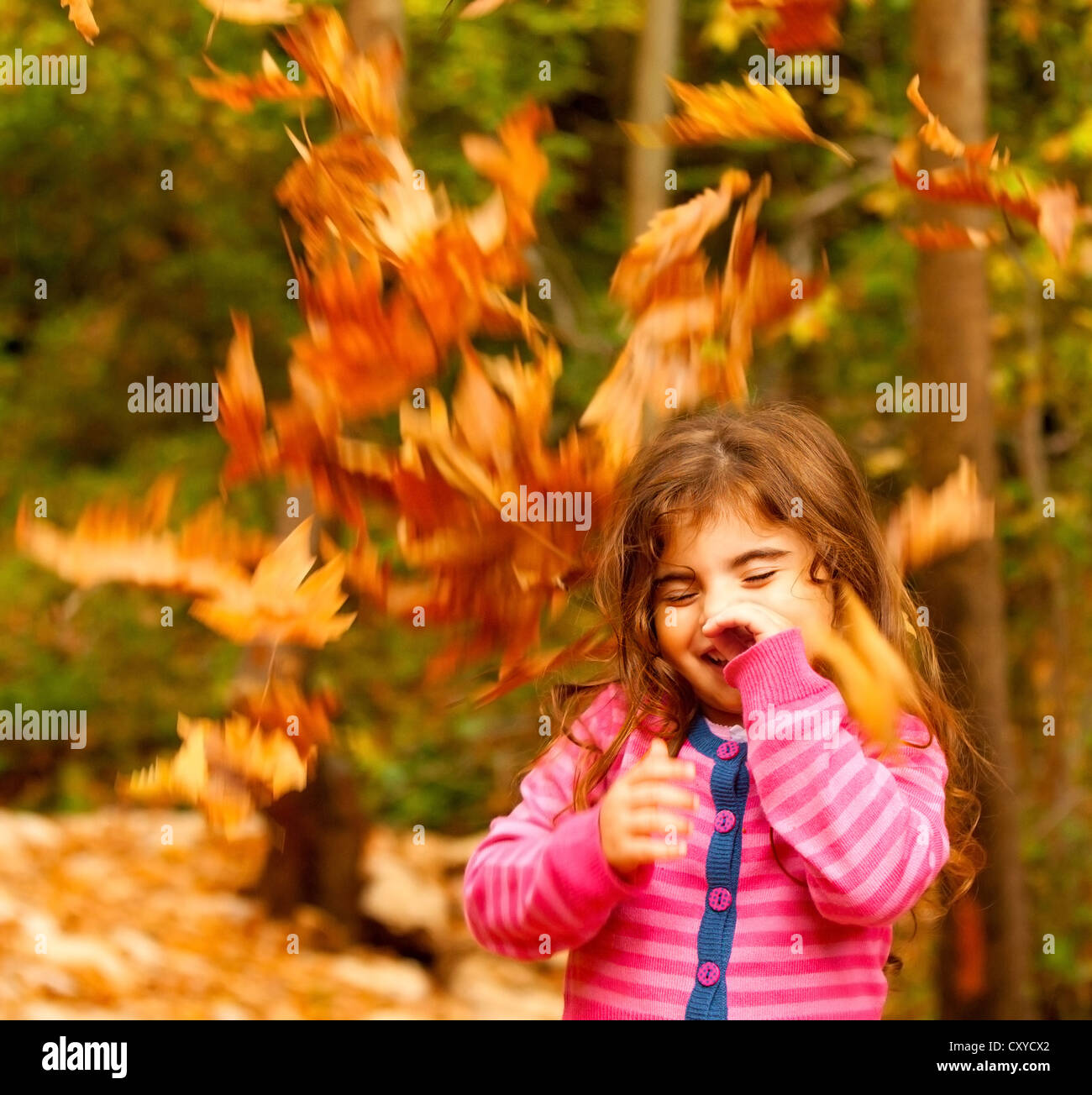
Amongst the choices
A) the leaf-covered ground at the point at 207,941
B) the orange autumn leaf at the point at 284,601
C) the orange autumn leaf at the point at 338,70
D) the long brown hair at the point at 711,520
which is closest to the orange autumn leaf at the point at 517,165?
the orange autumn leaf at the point at 338,70

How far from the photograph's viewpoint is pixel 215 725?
1.47 metres

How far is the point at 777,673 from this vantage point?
4.32 feet

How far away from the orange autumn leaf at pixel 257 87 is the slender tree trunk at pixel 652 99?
7.49 feet

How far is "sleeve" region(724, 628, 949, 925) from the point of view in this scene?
1.28 m

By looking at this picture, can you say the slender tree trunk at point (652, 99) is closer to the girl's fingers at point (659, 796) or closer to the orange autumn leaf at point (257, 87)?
the orange autumn leaf at point (257, 87)

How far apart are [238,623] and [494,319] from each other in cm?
45

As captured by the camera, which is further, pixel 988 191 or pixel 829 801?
pixel 988 191

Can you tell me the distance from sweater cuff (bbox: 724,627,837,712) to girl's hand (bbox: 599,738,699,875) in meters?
0.14

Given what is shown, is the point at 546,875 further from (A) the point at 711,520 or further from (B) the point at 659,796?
(A) the point at 711,520

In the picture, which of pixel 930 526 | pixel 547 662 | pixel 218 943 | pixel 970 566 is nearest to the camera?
pixel 547 662

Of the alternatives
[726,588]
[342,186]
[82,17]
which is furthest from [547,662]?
[82,17]

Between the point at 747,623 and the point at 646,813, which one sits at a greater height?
the point at 747,623

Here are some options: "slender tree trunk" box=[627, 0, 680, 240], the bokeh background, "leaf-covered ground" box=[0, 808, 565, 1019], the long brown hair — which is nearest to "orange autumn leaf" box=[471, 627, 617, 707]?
the long brown hair

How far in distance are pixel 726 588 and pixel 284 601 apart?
1.58 feet
